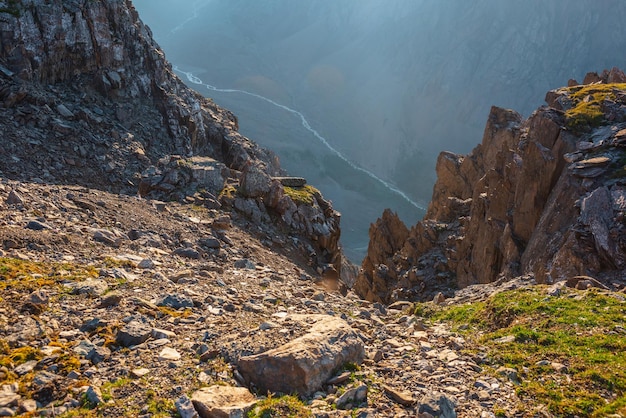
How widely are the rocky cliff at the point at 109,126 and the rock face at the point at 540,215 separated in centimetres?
1276

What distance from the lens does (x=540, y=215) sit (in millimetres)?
32500

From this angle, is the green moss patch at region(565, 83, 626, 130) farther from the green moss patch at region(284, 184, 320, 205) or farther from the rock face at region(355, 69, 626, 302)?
the green moss patch at region(284, 184, 320, 205)

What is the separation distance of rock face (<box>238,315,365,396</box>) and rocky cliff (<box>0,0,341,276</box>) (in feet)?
63.5

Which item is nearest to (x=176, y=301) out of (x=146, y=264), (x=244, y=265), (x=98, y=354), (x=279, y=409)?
(x=98, y=354)

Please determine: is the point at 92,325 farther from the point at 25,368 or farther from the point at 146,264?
the point at 146,264

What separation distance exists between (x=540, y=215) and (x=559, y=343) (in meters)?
21.6

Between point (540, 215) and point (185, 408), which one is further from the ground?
point (540, 215)

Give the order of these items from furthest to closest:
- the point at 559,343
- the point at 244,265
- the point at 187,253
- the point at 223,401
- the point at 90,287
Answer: the point at 244,265 < the point at 187,253 < the point at 559,343 < the point at 90,287 < the point at 223,401

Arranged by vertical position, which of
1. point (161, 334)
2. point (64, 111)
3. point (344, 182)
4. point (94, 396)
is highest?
point (344, 182)

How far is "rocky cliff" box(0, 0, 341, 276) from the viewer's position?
92.4ft

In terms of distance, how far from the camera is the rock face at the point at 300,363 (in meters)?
9.61

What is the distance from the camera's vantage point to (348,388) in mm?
9883

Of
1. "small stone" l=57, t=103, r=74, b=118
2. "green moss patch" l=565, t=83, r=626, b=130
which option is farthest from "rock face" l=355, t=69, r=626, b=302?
"small stone" l=57, t=103, r=74, b=118

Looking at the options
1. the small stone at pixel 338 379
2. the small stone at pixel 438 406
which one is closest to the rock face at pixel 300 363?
the small stone at pixel 338 379
